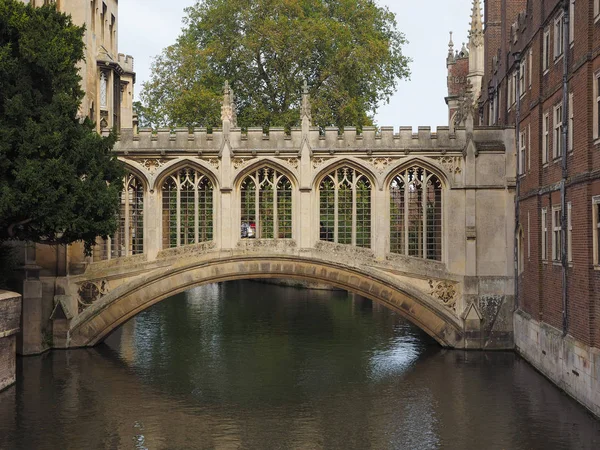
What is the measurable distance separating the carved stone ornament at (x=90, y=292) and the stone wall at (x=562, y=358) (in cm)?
1201

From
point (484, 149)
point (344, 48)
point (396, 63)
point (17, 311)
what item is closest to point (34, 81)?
point (17, 311)

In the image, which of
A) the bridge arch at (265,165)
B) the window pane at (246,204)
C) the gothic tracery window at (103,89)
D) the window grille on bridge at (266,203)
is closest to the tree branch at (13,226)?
the bridge arch at (265,165)

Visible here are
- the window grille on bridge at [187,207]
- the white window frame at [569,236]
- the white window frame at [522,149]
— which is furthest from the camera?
the window grille on bridge at [187,207]

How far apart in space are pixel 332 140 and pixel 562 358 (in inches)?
367

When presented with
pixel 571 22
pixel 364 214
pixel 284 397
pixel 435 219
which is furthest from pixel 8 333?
pixel 571 22

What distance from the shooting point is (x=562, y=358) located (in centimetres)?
1822

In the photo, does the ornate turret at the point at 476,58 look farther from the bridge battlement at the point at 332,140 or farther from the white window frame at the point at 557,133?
the white window frame at the point at 557,133

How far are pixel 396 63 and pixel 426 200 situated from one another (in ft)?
56.3

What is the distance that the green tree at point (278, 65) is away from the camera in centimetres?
3622

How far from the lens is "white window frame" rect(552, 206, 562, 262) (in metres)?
19.2

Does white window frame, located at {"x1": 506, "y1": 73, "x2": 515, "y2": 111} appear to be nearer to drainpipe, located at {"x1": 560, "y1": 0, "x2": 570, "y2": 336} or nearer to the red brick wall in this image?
the red brick wall

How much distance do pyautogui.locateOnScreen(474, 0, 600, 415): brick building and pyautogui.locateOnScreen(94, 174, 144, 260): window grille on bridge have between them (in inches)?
446

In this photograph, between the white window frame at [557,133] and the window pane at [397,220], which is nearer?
the white window frame at [557,133]

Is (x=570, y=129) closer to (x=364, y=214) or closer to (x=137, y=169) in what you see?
(x=364, y=214)
